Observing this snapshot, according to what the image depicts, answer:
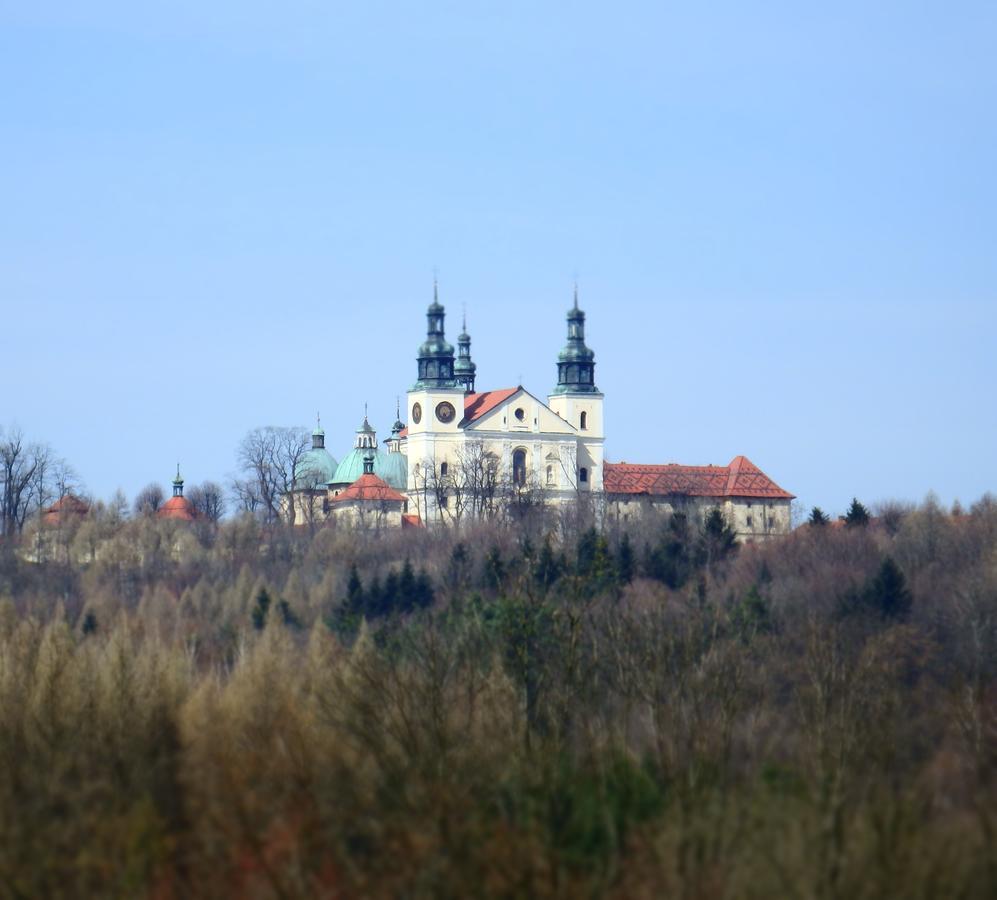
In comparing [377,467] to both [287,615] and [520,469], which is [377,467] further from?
[287,615]

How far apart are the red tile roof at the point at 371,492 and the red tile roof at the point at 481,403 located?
5381 millimetres

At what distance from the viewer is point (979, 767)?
25.3 metres

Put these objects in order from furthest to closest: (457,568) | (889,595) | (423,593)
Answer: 1. (457,568)
2. (423,593)
3. (889,595)

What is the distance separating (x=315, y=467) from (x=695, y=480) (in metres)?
24.8

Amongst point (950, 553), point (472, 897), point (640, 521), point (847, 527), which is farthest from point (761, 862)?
point (640, 521)

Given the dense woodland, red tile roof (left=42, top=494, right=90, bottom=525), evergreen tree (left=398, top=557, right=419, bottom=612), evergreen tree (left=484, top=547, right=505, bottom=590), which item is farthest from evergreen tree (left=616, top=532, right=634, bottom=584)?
A: red tile roof (left=42, top=494, right=90, bottom=525)

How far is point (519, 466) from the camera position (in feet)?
360

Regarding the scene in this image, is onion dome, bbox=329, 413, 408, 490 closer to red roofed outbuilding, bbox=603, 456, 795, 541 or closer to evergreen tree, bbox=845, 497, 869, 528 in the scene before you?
red roofed outbuilding, bbox=603, 456, 795, 541

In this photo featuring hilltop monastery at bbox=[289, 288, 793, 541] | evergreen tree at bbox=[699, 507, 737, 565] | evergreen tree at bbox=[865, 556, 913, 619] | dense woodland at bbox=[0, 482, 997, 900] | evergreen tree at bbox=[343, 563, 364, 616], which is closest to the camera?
dense woodland at bbox=[0, 482, 997, 900]

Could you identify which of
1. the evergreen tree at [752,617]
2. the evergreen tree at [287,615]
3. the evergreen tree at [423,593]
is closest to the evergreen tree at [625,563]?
the evergreen tree at [423,593]

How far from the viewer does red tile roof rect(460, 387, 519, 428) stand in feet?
362

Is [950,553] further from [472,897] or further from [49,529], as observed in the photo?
[472,897]

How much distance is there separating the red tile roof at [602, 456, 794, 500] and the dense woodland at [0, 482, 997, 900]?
156 ft

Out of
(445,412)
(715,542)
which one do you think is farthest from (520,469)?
(715,542)
